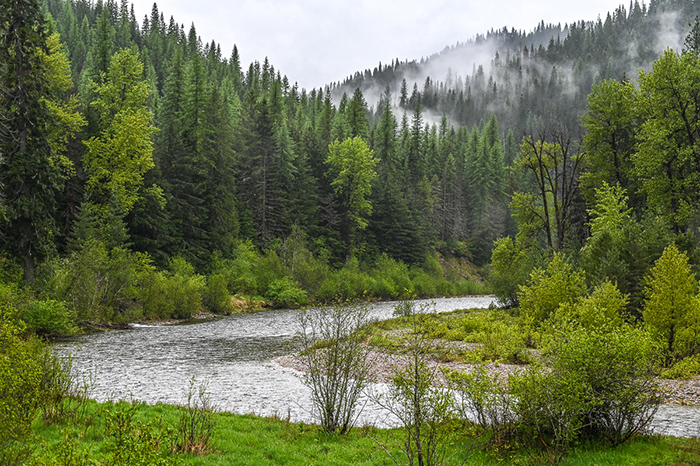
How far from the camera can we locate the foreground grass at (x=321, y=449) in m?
7.81

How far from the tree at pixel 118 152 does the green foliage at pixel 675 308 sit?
1350 inches

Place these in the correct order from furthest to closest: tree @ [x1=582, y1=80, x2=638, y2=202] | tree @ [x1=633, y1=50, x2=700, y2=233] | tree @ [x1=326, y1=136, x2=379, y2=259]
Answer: tree @ [x1=326, y1=136, x2=379, y2=259]
tree @ [x1=582, y1=80, x2=638, y2=202]
tree @ [x1=633, y1=50, x2=700, y2=233]

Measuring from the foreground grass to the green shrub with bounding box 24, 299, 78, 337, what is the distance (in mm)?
14079

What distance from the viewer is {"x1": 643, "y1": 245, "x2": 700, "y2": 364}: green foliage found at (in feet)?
55.7

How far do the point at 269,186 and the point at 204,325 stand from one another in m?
29.8

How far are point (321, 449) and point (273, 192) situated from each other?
162 ft

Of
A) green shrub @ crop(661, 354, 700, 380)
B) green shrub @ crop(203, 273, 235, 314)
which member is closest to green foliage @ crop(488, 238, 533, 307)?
green shrub @ crop(661, 354, 700, 380)

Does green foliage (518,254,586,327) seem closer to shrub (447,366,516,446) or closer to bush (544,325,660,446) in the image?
bush (544,325,660,446)

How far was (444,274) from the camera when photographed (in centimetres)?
7331

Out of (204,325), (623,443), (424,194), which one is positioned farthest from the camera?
(424,194)

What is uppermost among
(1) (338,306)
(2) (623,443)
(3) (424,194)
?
(3) (424,194)

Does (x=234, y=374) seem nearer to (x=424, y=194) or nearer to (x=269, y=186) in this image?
(x=269, y=186)

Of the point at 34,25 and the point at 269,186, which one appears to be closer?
the point at 34,25

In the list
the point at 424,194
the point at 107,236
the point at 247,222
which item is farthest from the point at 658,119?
the point at 424,194
